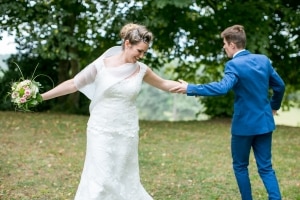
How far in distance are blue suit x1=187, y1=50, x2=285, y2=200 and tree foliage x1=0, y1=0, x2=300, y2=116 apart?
20.4 feet

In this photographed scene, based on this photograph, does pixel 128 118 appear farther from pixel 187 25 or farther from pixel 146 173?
pixel 187 25

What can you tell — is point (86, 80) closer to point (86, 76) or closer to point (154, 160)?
point (86, 76)

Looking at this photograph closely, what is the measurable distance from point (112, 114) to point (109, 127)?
0.13 meters

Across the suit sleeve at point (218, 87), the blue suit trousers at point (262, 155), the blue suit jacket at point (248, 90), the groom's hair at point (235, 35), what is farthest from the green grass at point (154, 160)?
the groom's hair at point (235, 35)

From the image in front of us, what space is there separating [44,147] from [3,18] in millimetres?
5563

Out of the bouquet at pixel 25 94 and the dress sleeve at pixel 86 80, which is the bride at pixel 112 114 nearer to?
the dress sleeve at pixel 86 80

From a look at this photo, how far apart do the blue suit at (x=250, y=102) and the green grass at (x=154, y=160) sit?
143cm

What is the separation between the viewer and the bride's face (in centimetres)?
468

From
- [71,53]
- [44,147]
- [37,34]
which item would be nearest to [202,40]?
[71,53]

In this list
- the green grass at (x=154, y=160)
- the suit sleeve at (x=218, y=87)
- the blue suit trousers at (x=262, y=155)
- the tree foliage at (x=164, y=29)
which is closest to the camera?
the suit sleeve at (x=218, y=87)

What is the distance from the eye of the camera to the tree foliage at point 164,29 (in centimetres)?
1340

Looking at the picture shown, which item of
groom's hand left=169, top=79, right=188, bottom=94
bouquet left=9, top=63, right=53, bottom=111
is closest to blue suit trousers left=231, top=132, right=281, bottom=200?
groom's hand left=169, top=79, right=188, bottom=94

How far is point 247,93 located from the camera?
5023 millimetres

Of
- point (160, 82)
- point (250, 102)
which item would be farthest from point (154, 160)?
point (250, 102)
